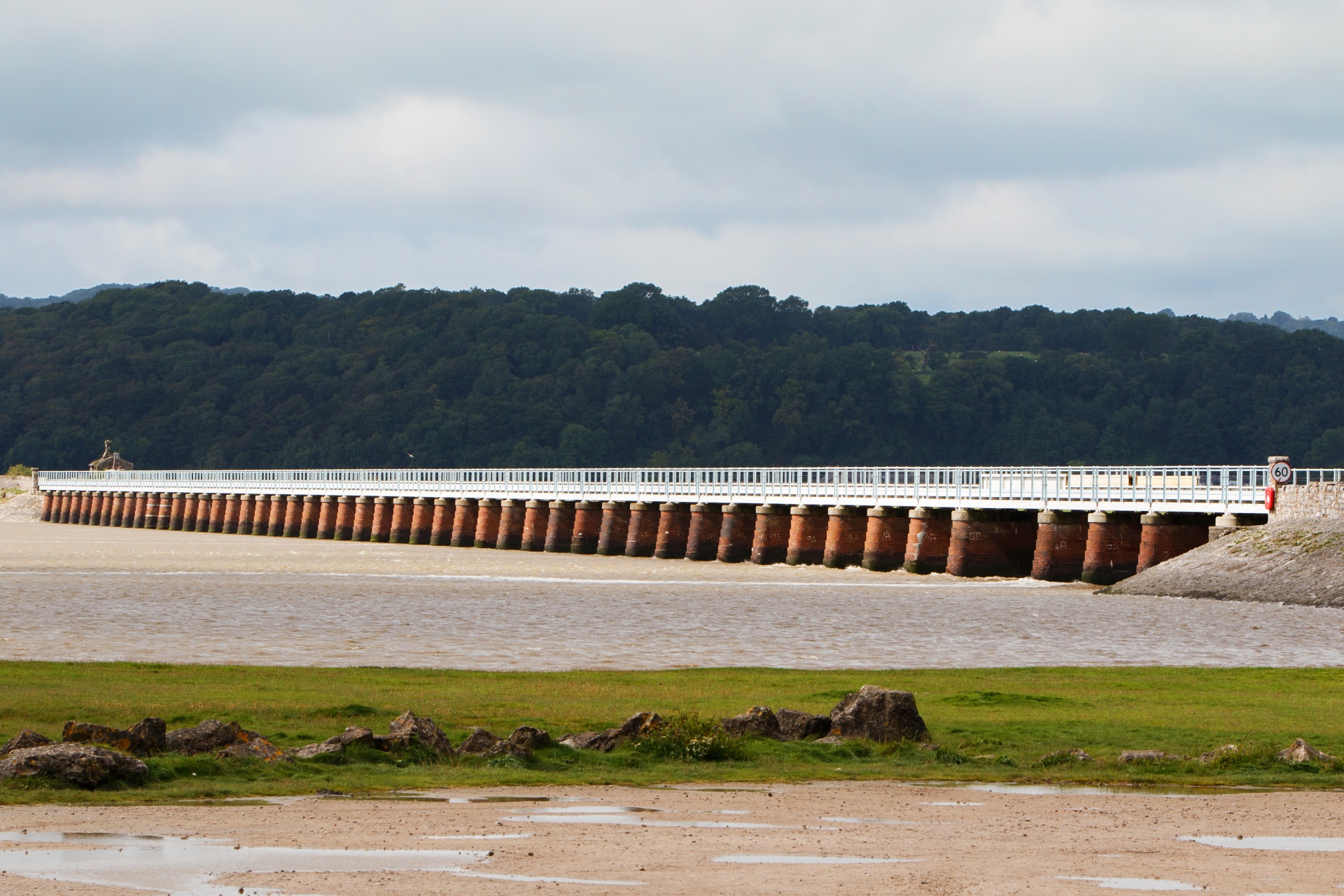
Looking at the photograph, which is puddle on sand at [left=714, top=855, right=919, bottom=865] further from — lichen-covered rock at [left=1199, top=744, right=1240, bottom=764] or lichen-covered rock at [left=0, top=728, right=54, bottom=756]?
lichen-covered rock at [left=0, top=728, right=54, bottom=756]

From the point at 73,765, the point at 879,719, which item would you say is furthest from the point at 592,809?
the point at 879,719

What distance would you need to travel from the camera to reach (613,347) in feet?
609

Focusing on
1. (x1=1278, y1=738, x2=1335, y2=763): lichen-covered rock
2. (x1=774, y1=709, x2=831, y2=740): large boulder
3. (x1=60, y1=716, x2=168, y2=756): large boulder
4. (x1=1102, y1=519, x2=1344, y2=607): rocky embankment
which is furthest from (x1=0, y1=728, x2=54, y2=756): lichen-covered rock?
(x1=1102, y1=519, x2=1344, y2=607): rocky embankment

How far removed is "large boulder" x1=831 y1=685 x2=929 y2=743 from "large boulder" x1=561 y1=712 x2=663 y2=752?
1657mm

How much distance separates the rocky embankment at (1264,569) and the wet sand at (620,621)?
0.67 meters

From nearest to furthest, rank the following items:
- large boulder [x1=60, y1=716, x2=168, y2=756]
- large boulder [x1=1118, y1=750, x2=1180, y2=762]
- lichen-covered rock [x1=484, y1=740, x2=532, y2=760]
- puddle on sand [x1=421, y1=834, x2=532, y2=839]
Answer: puddle on sand [x1=421, y1=834, x2=532, y2=839]
large boulder [x1=60, y1=716, x2=168, y2=756]
lichen-covered rock [x1=484, y1=740, x2=532, y2=760]
large boulder [x1=1118, y1=750, x2=1180, y2=762]

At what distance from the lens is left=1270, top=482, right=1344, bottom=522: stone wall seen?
137 feet

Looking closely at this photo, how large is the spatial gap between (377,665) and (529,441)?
5831 inches

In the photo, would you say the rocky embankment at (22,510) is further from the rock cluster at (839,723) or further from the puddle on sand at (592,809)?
the puddle on sand at (592,809)

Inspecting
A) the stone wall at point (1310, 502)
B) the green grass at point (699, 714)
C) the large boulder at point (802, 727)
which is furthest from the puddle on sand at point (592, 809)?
the stone wall at point (1310, 502)

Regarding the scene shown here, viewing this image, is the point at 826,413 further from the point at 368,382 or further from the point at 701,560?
the point at 701,560

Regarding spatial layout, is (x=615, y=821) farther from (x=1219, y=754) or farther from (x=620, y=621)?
(x=620, y=621)

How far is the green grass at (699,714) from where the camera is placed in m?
15.1

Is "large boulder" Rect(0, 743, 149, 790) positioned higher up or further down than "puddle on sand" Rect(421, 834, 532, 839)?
further down
